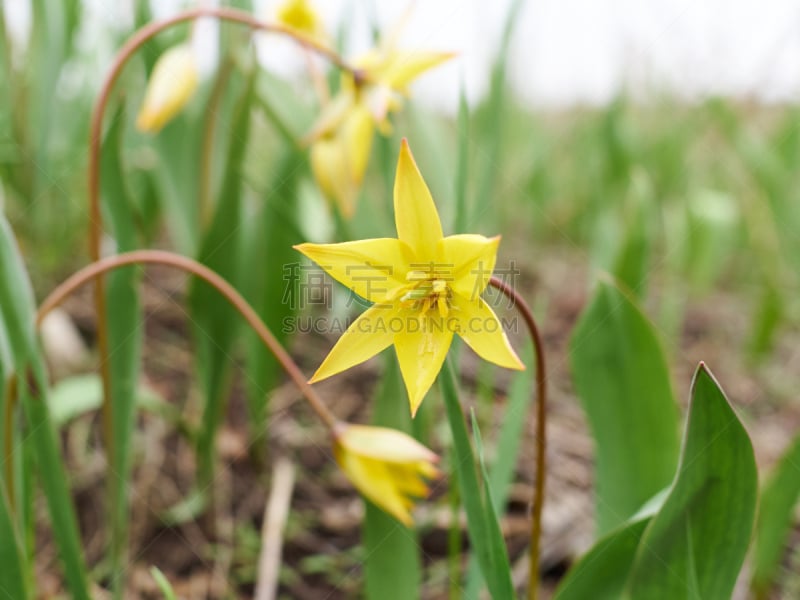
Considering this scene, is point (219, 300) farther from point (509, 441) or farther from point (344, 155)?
point (509, 441)

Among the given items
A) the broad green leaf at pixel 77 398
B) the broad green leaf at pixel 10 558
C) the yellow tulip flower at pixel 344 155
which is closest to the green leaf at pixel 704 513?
the broad green leaf at pixel 10 558

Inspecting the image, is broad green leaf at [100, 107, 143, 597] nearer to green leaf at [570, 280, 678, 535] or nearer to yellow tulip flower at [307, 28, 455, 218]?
yellow tulip flower at [307, 28, 455, 218]

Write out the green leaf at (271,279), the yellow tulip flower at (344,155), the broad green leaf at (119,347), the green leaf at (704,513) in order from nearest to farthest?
1. the green leaf at (704,513)
2. the broad green leaf at (119,347)
3. the yellow tulip flower at (344,155)
4. the green leaf at (271,279)

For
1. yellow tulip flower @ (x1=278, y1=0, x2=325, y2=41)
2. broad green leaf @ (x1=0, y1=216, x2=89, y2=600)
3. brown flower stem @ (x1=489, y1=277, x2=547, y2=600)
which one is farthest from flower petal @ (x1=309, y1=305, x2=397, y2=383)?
yellow tulip flower @ (x1=278, y1=0, x2=325, y2=41)

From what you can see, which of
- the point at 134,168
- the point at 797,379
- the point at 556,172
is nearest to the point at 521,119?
the point at 556,172

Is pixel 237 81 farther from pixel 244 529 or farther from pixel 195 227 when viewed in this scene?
pixel 244 529

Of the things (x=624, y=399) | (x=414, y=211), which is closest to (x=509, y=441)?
(x=624, y=399)

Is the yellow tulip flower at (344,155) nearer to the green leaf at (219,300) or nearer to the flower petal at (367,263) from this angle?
the green leaf at (219,300)
